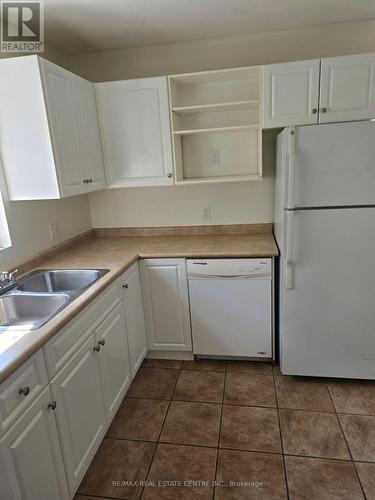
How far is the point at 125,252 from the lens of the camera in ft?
8.05

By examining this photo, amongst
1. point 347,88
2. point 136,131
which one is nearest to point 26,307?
point 136,131

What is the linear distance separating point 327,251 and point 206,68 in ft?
5.52

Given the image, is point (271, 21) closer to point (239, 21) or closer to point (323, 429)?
point (239, 21)

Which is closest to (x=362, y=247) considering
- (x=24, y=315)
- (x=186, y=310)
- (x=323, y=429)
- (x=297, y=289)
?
(x=297, y=289)

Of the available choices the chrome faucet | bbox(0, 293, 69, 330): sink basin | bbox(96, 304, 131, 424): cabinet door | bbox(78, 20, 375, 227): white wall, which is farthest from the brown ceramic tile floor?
bbox(78, 20, 375, 227): white wall

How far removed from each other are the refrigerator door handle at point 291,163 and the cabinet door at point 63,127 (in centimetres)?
134

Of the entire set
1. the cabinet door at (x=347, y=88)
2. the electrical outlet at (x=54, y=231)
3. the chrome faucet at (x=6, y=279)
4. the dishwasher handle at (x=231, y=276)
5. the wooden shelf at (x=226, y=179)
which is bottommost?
the dishwasher handle at (x=231, y=276)

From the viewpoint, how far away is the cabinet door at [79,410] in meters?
1.41

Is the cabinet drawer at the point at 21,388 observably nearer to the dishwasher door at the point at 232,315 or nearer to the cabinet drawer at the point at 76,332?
the cabinet drawer at the point at 76,332

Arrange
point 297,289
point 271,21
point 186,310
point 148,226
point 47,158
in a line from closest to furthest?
1. point 47,158
2. point 297,289
3. point 271,21
4. point 186,310
5. point 148,226

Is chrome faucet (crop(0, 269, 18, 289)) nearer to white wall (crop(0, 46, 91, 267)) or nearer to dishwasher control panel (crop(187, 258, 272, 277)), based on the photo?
white wall (crop(0, 46, 91, 267))

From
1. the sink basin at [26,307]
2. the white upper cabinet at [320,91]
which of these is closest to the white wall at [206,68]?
the white upper cabinet at [320,91]

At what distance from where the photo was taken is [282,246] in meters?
2.11

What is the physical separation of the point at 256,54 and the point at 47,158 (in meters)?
1.74
